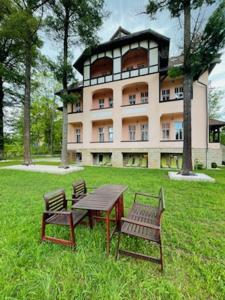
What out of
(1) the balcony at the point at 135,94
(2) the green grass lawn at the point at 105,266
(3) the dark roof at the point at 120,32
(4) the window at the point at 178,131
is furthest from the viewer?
(3) the dark roof at the point at 120,32

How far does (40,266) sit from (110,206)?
1300 millimetres

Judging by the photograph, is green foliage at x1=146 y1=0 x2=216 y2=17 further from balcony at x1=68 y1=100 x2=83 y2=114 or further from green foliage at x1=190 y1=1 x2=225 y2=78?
balcony at x1=68 y1=100 x2=83 y2=114

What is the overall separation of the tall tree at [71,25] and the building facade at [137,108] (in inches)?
60.1

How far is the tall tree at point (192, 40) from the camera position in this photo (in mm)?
8242

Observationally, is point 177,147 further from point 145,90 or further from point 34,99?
point 34,99

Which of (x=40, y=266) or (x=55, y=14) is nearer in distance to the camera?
(x=40, y=266)

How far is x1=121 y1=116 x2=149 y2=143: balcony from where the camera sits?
16.3 metres

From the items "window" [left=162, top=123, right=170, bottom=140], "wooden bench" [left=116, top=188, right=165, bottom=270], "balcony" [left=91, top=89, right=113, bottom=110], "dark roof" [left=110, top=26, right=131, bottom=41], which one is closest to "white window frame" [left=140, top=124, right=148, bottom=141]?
"window" [left=162, top=123, right=170, bottom=140]

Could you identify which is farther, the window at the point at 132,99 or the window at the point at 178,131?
the window at the point at 132,99

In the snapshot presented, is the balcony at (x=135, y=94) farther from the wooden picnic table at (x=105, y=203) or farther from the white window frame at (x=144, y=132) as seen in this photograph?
the wooden picnic table at (x=105, y=203)

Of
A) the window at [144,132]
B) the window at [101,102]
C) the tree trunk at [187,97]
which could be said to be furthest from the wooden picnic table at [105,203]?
the window at [101,102]

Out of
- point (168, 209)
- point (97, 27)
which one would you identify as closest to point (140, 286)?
point (168, 209)

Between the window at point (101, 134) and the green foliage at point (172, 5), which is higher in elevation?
the green foliage at point (172, 5)

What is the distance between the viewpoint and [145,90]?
636 inches
